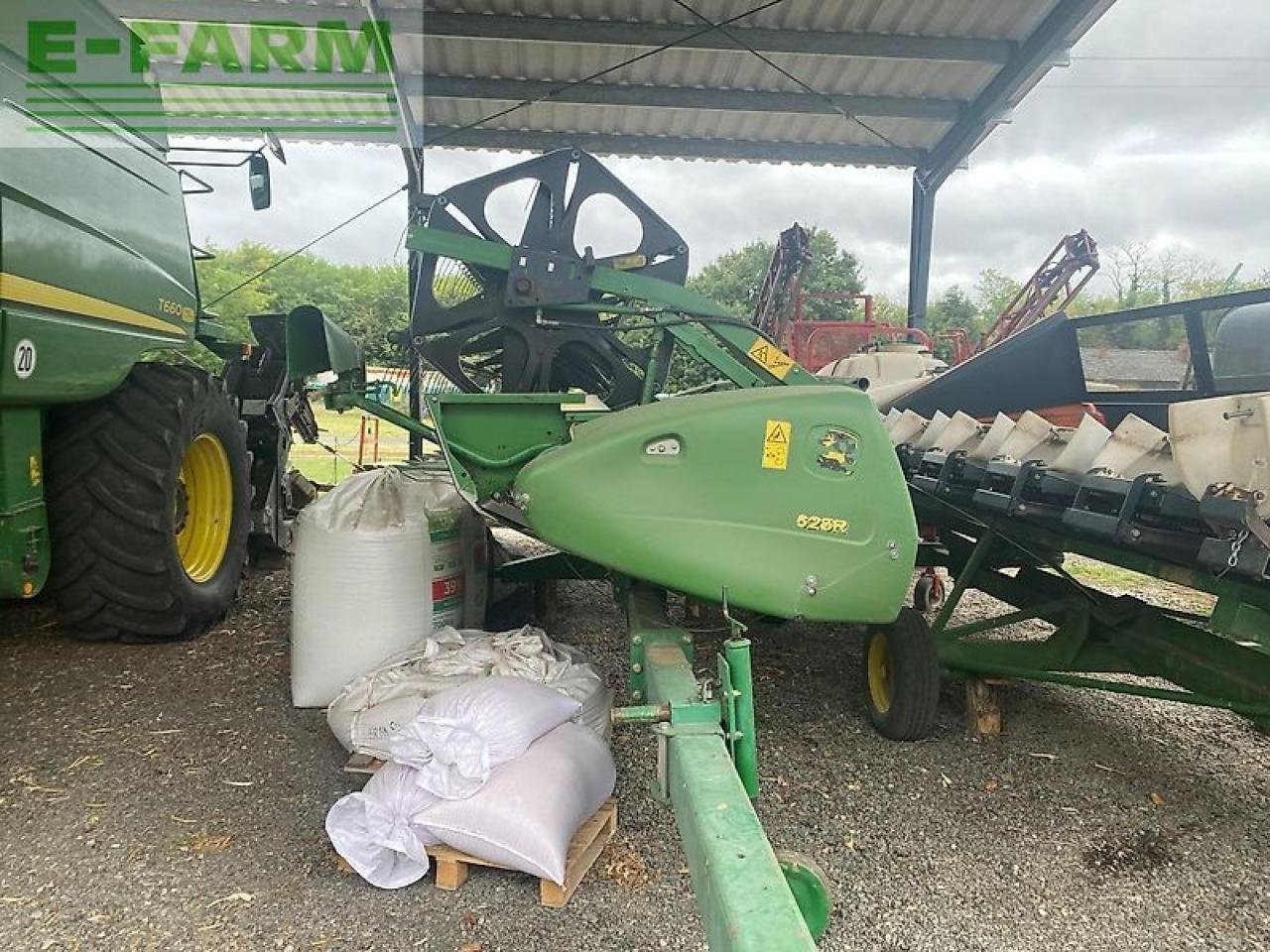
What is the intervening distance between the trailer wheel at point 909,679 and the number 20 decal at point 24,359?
277 centimetres

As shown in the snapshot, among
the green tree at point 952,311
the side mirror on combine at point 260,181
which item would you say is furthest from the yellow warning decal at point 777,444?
the green tree at point 952,311

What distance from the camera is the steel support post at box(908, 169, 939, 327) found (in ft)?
26.7

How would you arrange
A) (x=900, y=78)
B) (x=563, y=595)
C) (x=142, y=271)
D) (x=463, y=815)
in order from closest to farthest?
(x=463, y=815)
(x=142, y=271)
(x=563, y=595)
(x=900, y=78)

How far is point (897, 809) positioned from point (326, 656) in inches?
75.2

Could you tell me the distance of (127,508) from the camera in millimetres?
3301

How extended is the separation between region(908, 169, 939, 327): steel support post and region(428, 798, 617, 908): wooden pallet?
7.19 m

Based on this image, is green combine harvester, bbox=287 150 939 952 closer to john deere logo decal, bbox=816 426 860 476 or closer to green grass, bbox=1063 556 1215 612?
john deere logo decal, bbox=816 426 860 476

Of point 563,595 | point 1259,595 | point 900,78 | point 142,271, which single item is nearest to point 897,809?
point 1259,595

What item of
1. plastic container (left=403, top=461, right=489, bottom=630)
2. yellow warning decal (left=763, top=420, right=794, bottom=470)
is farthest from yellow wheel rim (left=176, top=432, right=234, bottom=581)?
yellow warning decal (left=763, top=420, right=794, bottom=470)

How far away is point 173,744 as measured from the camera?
2.85 metres

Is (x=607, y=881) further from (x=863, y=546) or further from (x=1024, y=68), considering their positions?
(x=1024, y=68)

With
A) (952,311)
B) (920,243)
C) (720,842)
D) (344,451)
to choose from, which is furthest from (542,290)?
(952,311)

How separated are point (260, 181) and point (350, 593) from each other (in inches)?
87.5

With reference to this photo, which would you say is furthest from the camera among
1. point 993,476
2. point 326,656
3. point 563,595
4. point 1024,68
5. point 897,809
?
point 1024,68
